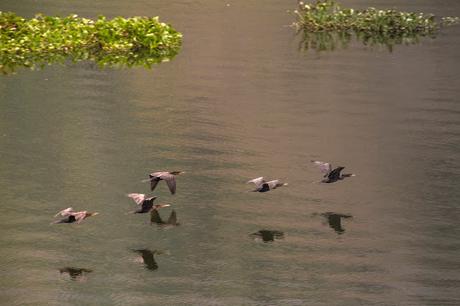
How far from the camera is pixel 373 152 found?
15.4 m

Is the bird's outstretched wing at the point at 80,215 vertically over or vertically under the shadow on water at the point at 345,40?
over

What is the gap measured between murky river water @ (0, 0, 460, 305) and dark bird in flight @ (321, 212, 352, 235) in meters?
0.04

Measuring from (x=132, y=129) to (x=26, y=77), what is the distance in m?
4.33

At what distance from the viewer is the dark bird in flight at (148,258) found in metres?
10.7

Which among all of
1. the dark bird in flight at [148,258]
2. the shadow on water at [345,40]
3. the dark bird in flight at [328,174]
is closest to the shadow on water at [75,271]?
the dark bird in flight at [148,258]

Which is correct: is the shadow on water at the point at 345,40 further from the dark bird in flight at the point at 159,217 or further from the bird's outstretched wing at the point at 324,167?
the dark bird in flight at the point at 159,217

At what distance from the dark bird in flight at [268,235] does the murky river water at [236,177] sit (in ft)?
0.40

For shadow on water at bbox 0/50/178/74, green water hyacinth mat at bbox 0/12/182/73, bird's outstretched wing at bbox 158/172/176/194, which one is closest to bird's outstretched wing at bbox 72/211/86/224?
bird's outstretched wing at bbox 158/172/176/194

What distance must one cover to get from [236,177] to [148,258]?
10.1 feet

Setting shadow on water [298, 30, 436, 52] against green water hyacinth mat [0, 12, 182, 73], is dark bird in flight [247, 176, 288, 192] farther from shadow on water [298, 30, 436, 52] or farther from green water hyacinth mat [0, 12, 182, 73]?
shadow on water [298, 30, 436, 52]

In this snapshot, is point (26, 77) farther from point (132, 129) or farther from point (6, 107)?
point (132, 129)

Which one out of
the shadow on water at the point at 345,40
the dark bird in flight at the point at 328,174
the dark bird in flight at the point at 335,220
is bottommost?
the shadow on water at the point at 345,40

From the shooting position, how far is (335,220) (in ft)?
40.1

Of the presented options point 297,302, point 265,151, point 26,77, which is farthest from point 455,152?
point 26,77
